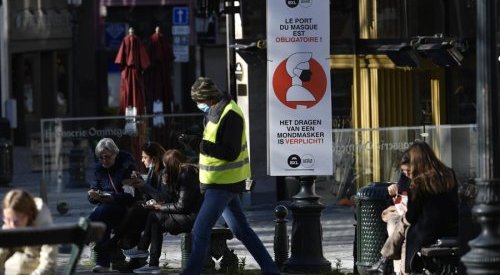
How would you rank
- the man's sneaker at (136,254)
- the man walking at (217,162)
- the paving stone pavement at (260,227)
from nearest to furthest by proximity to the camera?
the man walking at (217,162)
the man's sneaker at (136,254)
the paving stone pavement at (260,227)

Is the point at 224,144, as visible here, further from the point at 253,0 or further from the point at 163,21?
the point at 163,21

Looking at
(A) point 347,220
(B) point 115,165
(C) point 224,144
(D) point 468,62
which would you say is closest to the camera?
(C) point 224,144

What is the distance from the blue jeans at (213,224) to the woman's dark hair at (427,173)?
158cm

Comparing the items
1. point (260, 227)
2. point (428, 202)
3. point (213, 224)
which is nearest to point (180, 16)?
point (260, 227)

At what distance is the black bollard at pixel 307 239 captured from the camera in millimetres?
13016

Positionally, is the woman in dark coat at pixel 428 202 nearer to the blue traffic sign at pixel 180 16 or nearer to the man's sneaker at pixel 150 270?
the man's sneaker at pixel 150 270

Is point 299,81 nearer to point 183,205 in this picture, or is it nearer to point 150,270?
point 183,205

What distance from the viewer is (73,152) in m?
21.2

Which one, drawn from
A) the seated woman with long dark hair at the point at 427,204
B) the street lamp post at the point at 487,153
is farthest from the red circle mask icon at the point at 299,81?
the street lamp post at the point at 487,153

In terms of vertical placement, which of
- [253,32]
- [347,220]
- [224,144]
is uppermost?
[253,32]

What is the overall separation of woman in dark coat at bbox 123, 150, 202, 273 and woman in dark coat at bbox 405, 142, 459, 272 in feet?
8.33

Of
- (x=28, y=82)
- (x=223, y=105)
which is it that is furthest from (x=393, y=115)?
(x=28, y=82)

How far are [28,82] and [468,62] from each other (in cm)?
2247

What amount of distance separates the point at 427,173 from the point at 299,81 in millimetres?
2469
